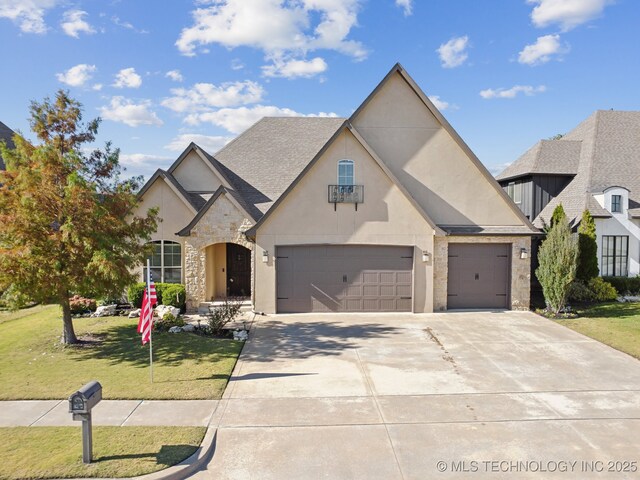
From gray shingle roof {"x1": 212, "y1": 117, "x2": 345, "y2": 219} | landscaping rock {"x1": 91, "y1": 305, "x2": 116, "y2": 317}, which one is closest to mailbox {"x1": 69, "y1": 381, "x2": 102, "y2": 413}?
landscaping rock {"x1": 91, "y1": 305, "x2": 116, "y2": 317}

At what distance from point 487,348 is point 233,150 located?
1503 centimetres

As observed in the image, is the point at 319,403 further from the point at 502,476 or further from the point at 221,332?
the point at 221,332

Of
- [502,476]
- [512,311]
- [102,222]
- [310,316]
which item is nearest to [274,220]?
[310,316]

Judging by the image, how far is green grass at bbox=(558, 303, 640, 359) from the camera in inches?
491

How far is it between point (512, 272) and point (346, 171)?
7.78 m

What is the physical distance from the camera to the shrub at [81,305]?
15852 mm

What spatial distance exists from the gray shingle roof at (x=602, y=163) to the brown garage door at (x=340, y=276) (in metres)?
8.04

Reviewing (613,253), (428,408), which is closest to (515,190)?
(613,253)

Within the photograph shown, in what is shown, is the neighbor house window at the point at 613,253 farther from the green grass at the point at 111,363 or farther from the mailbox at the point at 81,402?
the mailbox at the point at 81,402

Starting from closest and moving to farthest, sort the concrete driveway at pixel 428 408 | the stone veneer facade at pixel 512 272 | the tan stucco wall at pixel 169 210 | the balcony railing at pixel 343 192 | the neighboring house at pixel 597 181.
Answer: the concrete driveway at pixel 428 408 < the balcony railing at pixel 343 192 < the stone veneer facade at pixel 512 272 < the tan stucco wall at pixel 169 210 < the neighboring house at pixel 597 181

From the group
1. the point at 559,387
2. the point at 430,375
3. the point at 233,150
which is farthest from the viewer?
the point at 233,150

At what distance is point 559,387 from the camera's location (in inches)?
361

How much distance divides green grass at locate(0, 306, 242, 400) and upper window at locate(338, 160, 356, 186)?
7323mm

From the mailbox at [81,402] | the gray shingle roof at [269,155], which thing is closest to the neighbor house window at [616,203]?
the gray shingle roof at [269,155]
